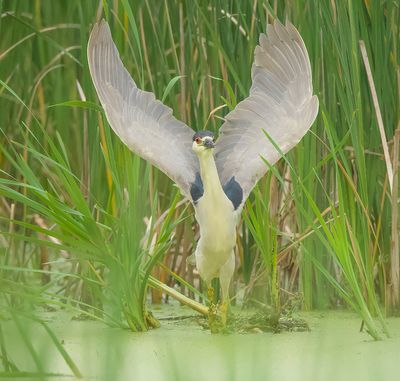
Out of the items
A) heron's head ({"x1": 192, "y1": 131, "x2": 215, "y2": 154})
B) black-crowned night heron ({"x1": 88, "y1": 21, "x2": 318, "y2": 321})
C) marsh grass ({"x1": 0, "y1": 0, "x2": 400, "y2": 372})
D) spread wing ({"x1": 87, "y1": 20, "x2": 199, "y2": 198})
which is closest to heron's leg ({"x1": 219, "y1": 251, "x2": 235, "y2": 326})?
black-crowned night heron ({"x1": 88, "y1": 21, "x2": 318, "y2": 321})

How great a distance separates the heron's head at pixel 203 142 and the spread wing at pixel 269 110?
19 centimetres

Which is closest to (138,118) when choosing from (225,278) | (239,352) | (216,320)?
(225,278)

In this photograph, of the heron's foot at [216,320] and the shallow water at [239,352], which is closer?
the shallow water at [239,352]

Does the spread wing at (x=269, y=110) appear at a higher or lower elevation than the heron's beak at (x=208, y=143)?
higher

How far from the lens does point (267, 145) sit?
3703 mm

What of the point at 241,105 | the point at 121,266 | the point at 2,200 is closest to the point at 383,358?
the point at 121,266

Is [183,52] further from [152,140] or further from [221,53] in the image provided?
[152,140]

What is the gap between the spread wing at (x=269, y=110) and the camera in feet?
12.0

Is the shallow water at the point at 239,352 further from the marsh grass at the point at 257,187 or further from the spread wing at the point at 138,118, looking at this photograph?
the spread wing at the point at 138,118

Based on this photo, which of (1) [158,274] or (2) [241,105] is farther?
(1) [158,274]

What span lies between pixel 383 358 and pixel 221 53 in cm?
131

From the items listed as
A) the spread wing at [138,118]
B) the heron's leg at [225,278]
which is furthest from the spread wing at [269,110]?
the heron's leg at [225,278]

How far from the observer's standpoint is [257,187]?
11.8 ft

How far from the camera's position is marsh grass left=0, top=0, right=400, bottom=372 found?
3309 millimetres
